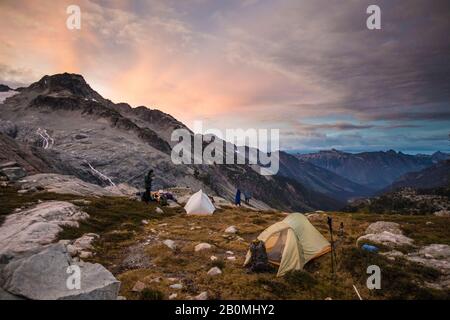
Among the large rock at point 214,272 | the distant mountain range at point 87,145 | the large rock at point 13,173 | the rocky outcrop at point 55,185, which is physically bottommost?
the large rock at point 214,272

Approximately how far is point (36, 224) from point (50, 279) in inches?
487

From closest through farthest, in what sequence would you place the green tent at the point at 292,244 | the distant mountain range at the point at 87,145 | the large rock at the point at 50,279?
the large rock at the point at 50,279 < the green tent at the point at 292,244 < the distant mountain range at the point at 87,145

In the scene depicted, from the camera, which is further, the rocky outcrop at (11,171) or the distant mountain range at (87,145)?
the distant mountain range at (87,145)

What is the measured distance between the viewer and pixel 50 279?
1099 centimetres

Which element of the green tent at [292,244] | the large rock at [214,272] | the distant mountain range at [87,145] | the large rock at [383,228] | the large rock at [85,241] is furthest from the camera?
the distant mountain range at [87,145]

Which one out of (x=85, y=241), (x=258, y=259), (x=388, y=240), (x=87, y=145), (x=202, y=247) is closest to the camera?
(x=258, y=259)

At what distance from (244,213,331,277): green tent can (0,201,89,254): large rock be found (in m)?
13.0

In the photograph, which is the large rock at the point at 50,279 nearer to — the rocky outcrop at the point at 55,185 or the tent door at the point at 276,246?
the tent door at the point at 276,246

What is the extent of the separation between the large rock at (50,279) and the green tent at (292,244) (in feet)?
27.3

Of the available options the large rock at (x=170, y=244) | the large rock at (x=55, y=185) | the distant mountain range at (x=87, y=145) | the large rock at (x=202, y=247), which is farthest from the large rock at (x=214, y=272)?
the distant mountain range at (x=87, y=145)

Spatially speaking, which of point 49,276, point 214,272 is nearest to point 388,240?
point 214,272

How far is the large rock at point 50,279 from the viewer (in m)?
10.3

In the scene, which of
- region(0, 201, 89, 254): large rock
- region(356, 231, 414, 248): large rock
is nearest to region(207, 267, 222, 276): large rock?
region(0, 201, 89, 254): large rock

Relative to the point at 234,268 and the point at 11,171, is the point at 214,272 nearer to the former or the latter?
the point at 234,268
